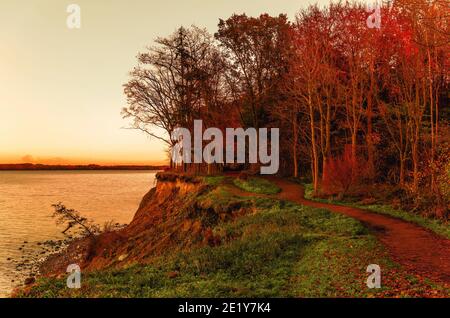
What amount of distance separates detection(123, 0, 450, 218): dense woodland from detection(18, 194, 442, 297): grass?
8.03 metres

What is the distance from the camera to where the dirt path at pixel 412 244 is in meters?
10.6

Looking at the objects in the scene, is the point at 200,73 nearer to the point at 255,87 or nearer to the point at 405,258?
the point at 255,87

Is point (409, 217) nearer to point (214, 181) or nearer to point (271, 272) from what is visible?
point (271, 272)

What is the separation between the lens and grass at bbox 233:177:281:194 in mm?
28000

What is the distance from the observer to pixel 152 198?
4300 cm

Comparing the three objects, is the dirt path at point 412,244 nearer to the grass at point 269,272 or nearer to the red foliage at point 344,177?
the grass at point 269,272

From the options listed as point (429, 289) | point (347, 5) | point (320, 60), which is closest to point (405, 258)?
point (429, 289)

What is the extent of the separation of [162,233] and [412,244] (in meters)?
17.1

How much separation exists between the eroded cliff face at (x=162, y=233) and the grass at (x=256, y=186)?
9.27ft

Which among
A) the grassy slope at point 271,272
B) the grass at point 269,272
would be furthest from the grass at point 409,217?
the grassy slope at point 271,272

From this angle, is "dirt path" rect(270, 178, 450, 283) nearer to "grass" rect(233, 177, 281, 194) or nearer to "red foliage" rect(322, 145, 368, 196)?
"red foliage" rect(322, 145, 368, 196)

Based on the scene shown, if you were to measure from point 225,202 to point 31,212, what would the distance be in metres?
44.6

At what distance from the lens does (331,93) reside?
32.2 metres

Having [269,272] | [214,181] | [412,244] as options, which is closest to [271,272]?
[269,272]
